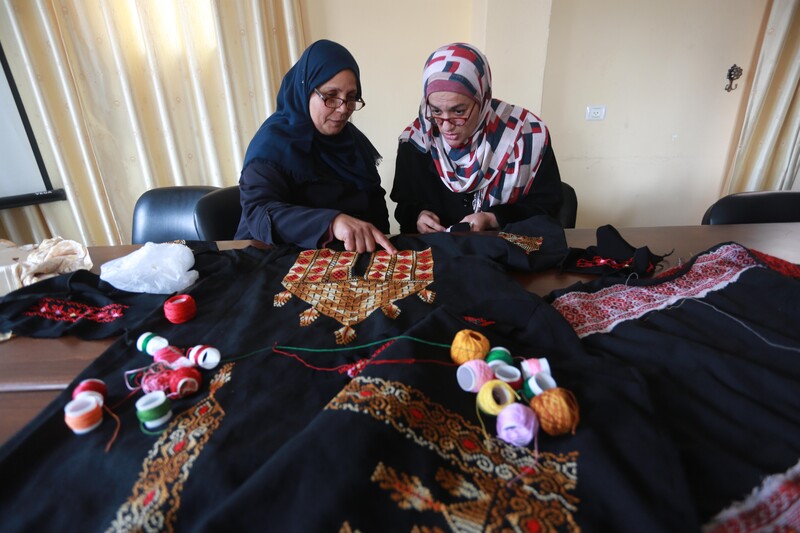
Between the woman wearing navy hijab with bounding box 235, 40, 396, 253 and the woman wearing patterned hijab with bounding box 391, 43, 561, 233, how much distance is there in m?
0.29

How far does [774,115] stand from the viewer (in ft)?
8.43

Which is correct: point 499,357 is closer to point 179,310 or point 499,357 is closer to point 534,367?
point 534,367

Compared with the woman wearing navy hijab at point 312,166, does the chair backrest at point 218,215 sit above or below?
below

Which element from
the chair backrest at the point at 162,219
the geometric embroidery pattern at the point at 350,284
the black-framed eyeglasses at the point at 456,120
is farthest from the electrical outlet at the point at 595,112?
the chair backrest at the point at 162,219

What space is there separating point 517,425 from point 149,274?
0.81m

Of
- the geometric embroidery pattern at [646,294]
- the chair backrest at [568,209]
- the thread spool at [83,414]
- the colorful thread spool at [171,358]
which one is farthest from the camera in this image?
the chair backrest at [568,209]

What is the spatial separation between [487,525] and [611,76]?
296 centimetres

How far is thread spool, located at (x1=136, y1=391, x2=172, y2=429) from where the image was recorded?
47cm

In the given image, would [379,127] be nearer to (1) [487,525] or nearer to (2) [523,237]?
(2) [523,237]

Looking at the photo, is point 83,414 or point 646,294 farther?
point 646,294

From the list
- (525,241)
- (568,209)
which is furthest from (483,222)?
(568,209)

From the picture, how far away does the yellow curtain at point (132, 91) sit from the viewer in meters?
2.01

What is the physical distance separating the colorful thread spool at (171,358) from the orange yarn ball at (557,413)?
52 cm

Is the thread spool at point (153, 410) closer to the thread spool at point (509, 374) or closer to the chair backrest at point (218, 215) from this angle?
the thread spool at point (509, 374)
